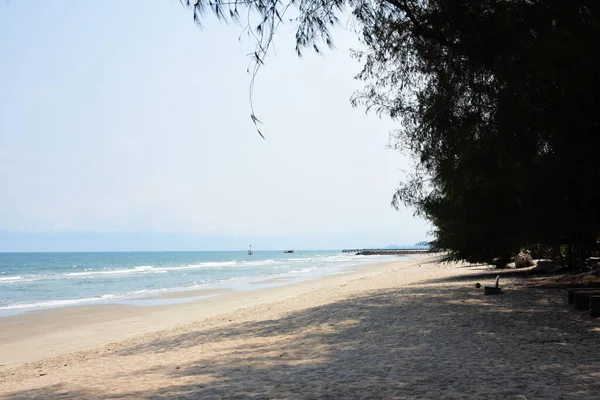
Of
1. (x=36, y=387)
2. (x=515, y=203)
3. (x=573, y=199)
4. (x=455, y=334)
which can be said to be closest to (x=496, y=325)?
(x=455, y=334)

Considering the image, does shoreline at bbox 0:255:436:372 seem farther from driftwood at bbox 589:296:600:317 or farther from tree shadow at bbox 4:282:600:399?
driftwood at bbox 589:296:600:317

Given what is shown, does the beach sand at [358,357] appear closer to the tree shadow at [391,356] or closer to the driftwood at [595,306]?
the tree shadow at [391,356]

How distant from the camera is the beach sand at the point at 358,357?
20.2 ft

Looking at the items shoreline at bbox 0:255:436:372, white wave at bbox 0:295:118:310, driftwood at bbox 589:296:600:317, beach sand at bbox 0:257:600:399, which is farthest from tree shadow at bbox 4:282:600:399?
white wave at bbox 0:295:118:310

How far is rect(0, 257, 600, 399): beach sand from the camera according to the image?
6148 mm

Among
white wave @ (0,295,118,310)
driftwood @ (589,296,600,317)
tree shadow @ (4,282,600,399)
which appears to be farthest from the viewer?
white wave @ (0,295,118,310)

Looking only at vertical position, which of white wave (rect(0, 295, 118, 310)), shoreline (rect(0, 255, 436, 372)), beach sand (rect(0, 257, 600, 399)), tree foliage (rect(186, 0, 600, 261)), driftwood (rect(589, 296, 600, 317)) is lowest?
shoreline (rect(0, 255, 436, 372))

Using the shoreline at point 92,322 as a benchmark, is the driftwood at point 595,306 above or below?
above

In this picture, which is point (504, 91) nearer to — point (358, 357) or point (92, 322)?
point (358, 357)

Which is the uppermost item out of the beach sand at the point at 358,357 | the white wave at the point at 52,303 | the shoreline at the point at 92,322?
the beach sand at the point at 358,357

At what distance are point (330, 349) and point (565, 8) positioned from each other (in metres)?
5.79

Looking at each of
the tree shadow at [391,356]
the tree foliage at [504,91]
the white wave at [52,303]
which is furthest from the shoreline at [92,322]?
the tree foliage at [504,91]

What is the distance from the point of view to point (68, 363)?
10.7 metres

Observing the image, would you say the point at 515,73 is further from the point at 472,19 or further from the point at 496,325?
the point at 496,325
